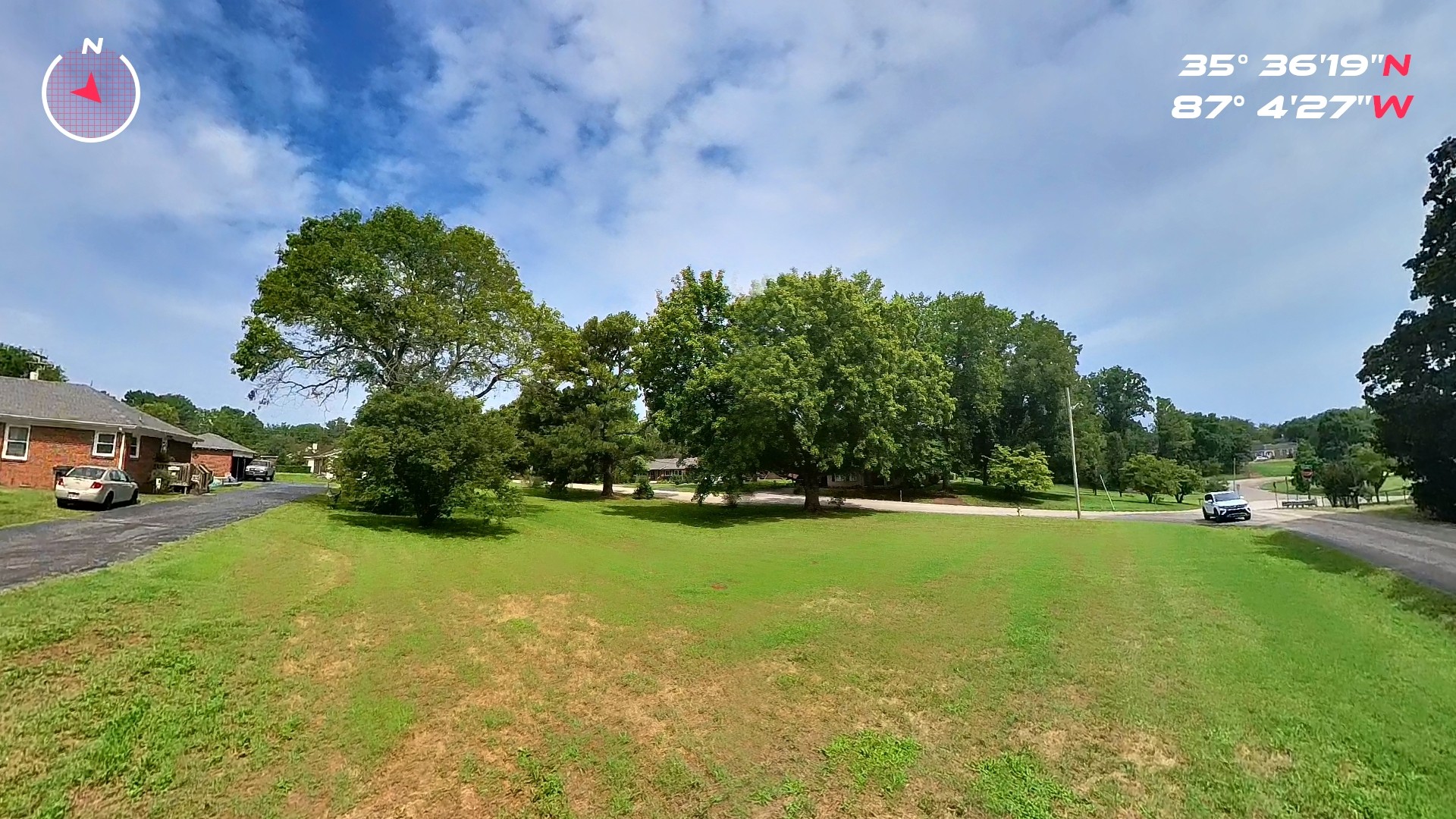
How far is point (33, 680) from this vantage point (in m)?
5.04

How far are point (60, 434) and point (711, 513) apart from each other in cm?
2505

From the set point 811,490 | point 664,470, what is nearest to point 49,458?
point 811,490

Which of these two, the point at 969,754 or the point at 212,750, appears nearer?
the point at 212,750

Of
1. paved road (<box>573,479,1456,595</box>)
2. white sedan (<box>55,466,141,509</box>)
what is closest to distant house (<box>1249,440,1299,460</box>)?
paved road (<box>573,479,1456,595</box>)

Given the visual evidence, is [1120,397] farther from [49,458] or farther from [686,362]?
[49,458]

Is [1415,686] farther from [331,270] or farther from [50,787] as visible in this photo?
[331,270]

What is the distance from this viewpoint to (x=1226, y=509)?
3045 cm

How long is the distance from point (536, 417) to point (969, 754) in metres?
37.2

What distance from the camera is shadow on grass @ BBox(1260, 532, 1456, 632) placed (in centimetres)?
945

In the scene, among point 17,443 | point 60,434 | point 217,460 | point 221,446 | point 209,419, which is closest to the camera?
point 17,443

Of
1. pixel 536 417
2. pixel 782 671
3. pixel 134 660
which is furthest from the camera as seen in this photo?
pixel 536 417

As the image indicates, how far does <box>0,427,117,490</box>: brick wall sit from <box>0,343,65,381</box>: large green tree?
32.0 m

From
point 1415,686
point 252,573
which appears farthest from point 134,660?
point 1415,686

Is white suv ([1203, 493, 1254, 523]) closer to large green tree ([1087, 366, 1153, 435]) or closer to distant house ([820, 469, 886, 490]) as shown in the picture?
distant house ([820, 469, 886, 490])
